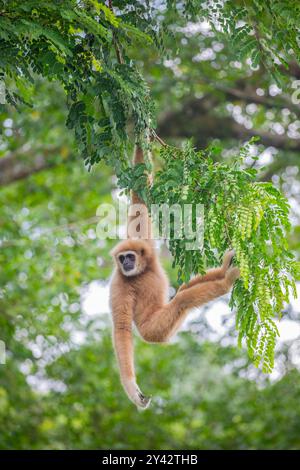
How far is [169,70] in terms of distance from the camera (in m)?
9.74

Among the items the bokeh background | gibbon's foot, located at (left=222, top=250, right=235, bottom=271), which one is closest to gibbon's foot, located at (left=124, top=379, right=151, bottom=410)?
gibbon's foot, located at (left=222, top=250, right=235, bottom=271)

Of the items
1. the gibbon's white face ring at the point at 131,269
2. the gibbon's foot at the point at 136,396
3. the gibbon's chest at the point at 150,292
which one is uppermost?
the gibbon's white face ring at the point at 131,269

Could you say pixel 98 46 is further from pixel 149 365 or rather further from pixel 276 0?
pixel 149 365

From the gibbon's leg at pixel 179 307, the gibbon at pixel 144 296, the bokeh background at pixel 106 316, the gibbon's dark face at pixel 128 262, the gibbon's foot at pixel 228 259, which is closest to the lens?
the gibbon's foot at pixel 228 259

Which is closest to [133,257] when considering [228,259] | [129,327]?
[129,327]

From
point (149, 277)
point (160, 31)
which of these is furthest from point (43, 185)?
point (160, 31)

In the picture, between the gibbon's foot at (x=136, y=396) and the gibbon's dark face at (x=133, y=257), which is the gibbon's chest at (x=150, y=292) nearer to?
the gibbon's dark face at (x=133, y=257)

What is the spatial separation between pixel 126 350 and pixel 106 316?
6.70 meters

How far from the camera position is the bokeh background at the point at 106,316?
9570 millimetres

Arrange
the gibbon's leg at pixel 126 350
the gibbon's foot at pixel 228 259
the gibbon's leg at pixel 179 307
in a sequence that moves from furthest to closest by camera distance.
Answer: the gibbon's leg at pixel 126 350 < the gibbon's leg at pixel 179 307 < the gibbon's foot at pixel 228 259

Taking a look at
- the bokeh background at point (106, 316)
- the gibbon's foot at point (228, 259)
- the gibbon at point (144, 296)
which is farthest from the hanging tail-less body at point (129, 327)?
the bokeh background at point (106, 316)

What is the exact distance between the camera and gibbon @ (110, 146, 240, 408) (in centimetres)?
426

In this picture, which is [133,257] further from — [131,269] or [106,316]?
[106,316]

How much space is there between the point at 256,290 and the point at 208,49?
6.92 m
